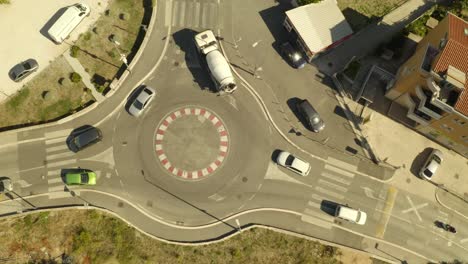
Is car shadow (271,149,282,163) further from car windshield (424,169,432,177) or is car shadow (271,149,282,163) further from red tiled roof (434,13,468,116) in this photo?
red tiled roof (434,13,468,116)

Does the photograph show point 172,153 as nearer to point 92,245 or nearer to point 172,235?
point 172,235

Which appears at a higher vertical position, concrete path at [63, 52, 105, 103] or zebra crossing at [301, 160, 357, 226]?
concrete path at [63, 52, 105, 103]

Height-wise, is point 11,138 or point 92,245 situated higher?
point 11,138

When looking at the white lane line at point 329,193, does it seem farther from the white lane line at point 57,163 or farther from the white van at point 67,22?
the white van at point 67,22

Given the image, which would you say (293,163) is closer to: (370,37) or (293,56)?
(293,56)

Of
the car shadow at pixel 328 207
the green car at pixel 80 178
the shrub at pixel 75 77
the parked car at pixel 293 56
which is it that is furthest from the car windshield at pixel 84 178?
the parked car at pixel 293 56

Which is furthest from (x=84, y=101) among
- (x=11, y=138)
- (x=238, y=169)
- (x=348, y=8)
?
(x=348, y=8)

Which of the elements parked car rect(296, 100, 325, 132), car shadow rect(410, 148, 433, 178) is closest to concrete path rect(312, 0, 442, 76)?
parked car rect(296, 100, 325, 132)

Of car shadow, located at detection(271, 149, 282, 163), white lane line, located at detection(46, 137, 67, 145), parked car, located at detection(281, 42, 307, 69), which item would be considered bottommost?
white lane line, located at detection(46, 137, 67, 145)
